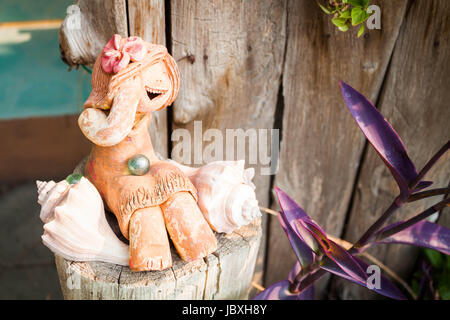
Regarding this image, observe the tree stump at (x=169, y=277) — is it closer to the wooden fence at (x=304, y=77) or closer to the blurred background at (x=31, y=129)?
the wooden fence at (x=304, y=77)

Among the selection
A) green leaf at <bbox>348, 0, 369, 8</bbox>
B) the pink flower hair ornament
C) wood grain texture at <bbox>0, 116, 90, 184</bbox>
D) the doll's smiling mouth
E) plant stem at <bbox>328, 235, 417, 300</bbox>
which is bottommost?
plant stem at <bbox>328, 235, 417, 300</bbox>

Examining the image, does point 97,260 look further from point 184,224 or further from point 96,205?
point 184,224

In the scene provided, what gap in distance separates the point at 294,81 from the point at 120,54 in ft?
2.12

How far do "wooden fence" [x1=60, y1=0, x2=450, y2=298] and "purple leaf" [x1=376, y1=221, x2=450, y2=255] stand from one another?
37 cm

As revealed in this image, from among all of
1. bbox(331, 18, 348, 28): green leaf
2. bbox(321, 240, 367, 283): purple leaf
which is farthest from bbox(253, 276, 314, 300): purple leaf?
bbox(331, 18, 348, 28): green leaf

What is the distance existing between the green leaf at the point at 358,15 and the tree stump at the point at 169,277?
68 centimetres

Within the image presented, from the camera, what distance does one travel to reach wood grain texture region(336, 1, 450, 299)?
4.09 feet

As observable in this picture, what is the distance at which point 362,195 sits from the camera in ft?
5.22

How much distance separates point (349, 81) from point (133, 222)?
2.77 ft

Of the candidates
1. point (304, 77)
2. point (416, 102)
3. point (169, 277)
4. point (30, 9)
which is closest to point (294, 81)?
point (304, 77)

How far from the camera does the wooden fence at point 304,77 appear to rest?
121cm

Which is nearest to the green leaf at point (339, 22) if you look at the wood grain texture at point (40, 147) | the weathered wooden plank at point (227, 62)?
the weathered wooden plank at point (227, 62)
